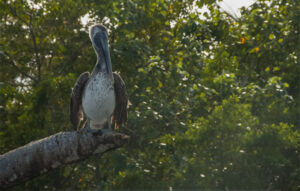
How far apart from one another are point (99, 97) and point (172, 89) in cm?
198

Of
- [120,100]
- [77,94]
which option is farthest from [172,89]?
[77,94]

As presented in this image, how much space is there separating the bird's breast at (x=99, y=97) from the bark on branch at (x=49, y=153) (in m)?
1.29

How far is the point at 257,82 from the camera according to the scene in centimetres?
788

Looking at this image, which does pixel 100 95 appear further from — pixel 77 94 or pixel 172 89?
pixel 172 89

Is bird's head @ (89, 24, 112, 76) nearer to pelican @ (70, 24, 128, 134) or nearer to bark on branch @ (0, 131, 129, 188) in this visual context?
pelican @ (70, 24, 128, 134)

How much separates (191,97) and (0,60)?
13.6 feet

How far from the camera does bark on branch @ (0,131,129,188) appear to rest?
4863 mm

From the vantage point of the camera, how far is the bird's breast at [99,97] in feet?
20.3

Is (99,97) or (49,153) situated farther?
(99,97)

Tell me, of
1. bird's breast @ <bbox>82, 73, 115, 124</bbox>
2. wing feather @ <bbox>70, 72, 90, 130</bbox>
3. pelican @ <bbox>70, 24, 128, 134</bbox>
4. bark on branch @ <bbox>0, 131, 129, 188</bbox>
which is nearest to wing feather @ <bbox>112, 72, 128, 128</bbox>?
pelican @ <bbox>70, 24, 128, 134</bbox>

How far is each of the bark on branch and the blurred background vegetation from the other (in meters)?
1.48

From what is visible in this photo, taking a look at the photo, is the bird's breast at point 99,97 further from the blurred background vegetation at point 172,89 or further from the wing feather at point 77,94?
the blurred background vegetation at point 172,89

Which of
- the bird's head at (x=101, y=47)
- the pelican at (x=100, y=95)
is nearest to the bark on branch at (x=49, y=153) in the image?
the pelican at (x=100, y=95)

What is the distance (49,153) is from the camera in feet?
15.9
